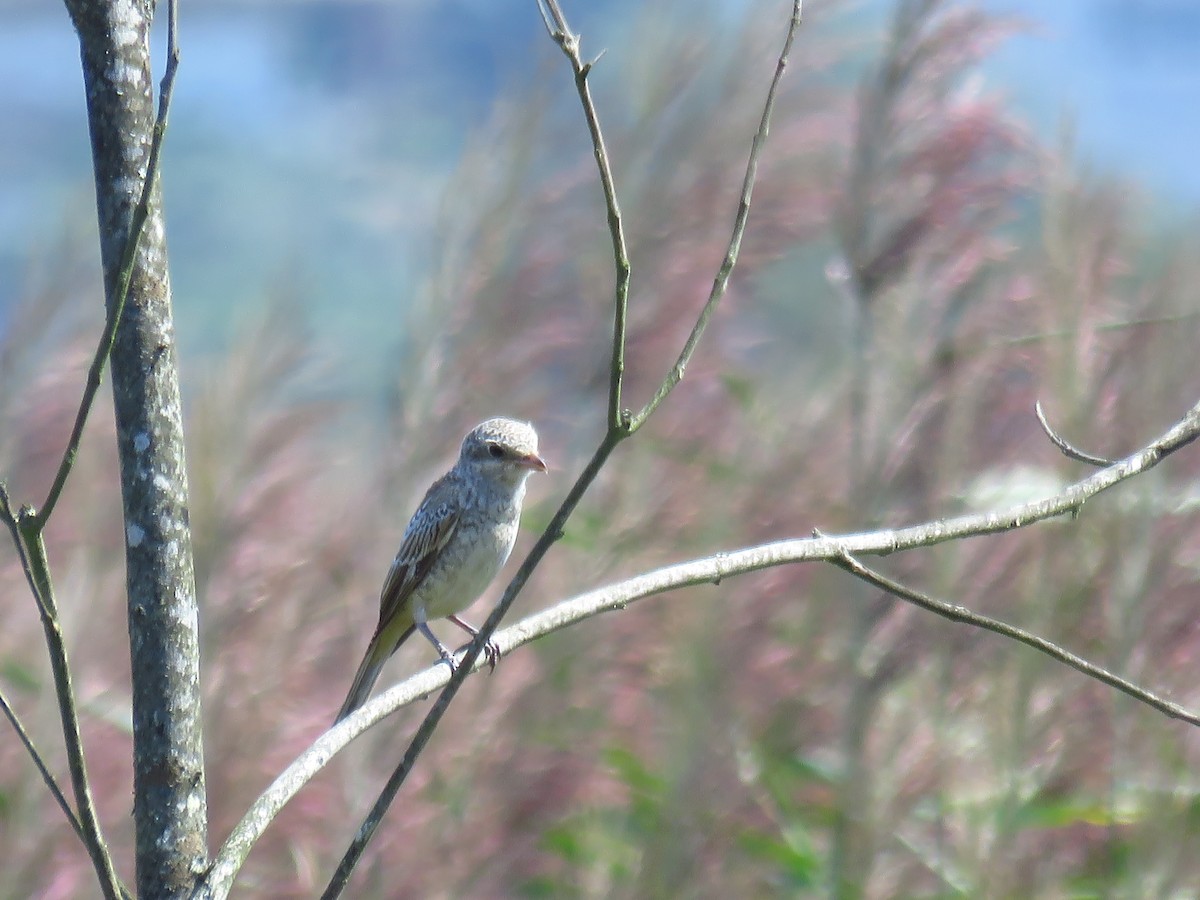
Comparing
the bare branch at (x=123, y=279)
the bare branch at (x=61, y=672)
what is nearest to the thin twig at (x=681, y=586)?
the bare branch at (x=61, y=672)

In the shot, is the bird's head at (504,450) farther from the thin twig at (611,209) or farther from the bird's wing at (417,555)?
the thin twig at (611,209)

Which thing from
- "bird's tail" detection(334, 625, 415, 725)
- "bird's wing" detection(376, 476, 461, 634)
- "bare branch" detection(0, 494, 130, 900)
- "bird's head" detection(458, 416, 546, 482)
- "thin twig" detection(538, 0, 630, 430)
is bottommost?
"bare branch" detection(0, 494, 130, 900)

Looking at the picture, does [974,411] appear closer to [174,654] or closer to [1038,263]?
[1038,263]

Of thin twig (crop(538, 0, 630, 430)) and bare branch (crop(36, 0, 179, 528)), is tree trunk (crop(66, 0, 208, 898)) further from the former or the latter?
thin twig (crop(538, 0, 630, 430))

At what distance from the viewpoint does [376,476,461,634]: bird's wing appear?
3502 mm

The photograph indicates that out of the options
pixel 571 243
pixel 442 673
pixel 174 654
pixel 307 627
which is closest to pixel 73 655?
pixel 307 627

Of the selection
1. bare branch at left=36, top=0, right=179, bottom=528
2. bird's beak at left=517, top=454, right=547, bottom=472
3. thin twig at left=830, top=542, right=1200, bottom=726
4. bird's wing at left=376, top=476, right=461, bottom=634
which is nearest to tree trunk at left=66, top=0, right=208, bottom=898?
bare branch at left=36, top=0, right=179, bottom=528

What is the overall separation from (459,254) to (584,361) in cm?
49

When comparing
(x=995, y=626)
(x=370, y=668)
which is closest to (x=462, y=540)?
(x=370, y=668)

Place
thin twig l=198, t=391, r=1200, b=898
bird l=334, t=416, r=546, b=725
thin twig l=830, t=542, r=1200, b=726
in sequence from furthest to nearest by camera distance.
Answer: bird l=334, t=416, r=546, b=725, thin twig l=830, t=542, r=1200, b=726, thin twig l=198, t=391, r=1200, b=898

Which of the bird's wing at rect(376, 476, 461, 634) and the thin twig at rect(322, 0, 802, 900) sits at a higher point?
the bird's wing at rect(376, 476, 461, 634)

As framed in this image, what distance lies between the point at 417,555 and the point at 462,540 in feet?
0.47

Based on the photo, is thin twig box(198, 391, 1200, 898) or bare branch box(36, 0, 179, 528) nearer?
bare branch box(36, 0, 179, 528)

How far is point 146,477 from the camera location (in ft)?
4.53
